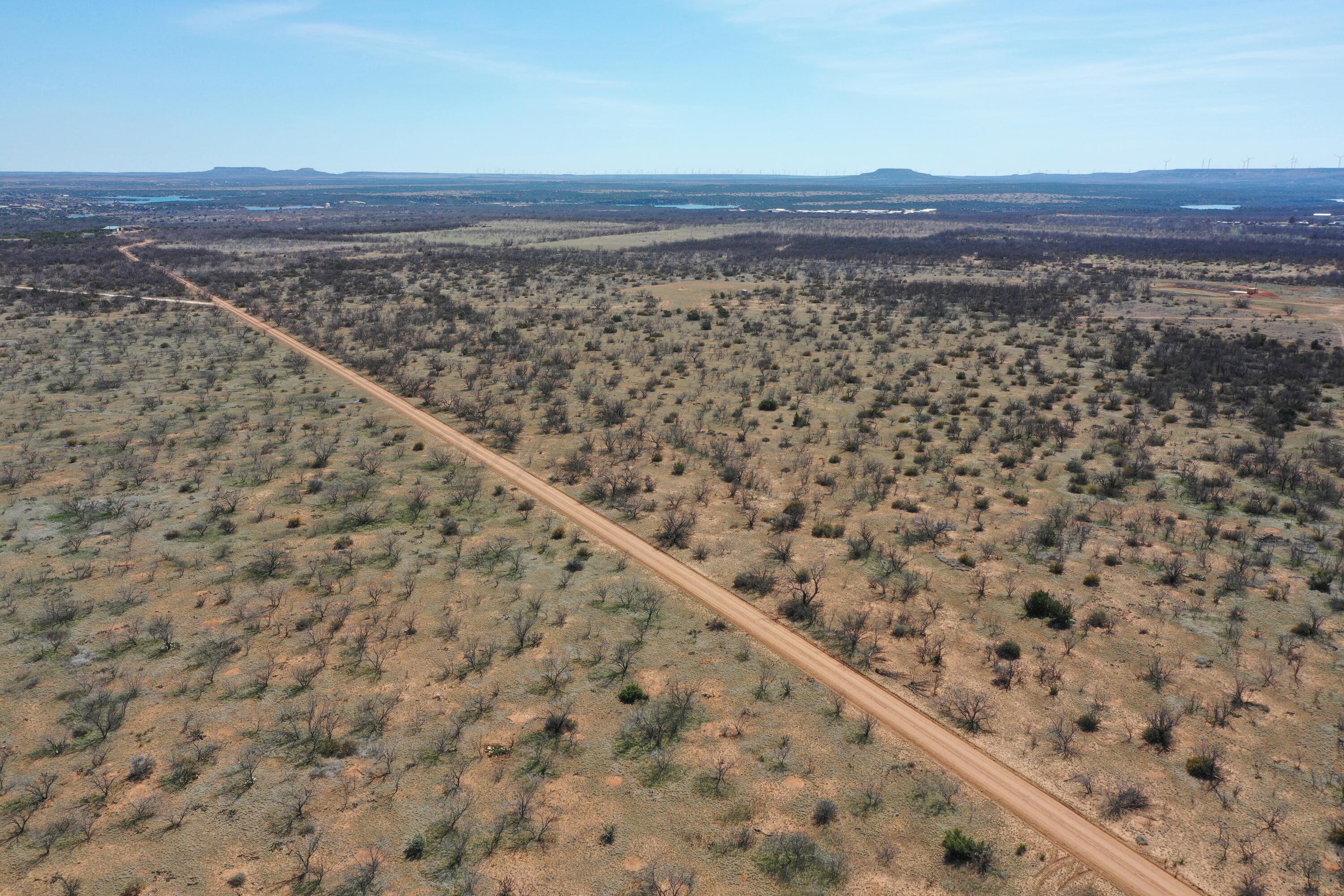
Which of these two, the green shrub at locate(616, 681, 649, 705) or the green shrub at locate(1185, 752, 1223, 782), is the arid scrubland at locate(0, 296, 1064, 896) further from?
the green shrub at locate(1185, 752, 1223, 782)

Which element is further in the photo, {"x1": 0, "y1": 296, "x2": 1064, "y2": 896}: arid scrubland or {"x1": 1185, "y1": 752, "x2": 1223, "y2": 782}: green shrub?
{"x1": 1185, "y1": 752, "x2": 1223, "y2": 782}: green shrub

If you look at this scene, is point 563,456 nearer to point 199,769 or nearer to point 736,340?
point 199,769

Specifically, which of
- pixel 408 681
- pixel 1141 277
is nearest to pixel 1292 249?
pixel 1141 277

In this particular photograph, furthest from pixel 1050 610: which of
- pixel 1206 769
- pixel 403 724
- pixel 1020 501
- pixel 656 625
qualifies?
pixel 403 724

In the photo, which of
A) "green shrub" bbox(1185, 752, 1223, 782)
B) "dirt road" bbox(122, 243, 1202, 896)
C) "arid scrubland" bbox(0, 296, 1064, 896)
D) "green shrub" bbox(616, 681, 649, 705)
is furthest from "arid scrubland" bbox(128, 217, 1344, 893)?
"green shrub" bbox(616, 681, 649, 705)

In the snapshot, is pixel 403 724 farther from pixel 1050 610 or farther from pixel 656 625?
pixel 1050 610

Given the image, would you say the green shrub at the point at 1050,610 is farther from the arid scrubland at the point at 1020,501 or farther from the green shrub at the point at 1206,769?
the green shrub at the point at 1206,769
